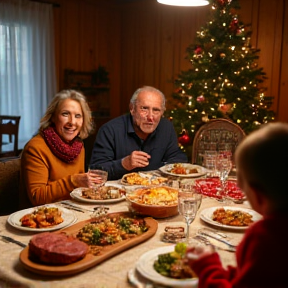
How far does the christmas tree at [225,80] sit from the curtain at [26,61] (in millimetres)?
2217

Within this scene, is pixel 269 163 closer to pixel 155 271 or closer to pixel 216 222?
pixel 155 271

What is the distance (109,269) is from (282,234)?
554 millimetres

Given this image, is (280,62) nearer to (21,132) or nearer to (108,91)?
(108,91)

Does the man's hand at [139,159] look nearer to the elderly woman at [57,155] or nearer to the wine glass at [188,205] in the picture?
the elderly woman at [57,155]

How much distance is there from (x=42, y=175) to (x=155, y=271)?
111cm

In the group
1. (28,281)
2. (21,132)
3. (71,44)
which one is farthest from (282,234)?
(71,44)

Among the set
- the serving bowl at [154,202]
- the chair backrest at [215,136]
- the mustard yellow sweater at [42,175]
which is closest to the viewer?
the serving bowl at [154,202]

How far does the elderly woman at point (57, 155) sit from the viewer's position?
1982 millimetres

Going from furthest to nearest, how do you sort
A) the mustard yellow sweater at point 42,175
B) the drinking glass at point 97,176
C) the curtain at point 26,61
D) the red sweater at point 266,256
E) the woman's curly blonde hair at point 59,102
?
the curtain at point 26,61 → the woman's curly blonde hair at point 59,102 → the mustard yellow sweater at point 42,175 → the drinking glass at point 97,176 → the red sweater at point 266,256

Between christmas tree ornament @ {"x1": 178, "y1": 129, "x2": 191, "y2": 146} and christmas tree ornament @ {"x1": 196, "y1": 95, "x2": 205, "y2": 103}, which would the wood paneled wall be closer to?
christmas tree ornament @ {"x1": 196, "y1": 95, "x2": 205, "y2": 103}

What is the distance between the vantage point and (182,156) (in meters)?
2.97

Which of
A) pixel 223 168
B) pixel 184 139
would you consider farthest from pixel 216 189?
pixel 184 139

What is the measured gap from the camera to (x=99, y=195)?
74.5 inches

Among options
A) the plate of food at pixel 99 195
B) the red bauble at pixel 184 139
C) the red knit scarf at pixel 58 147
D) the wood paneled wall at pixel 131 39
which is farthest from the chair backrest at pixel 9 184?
the wood paneled wall at pixel 131 39
